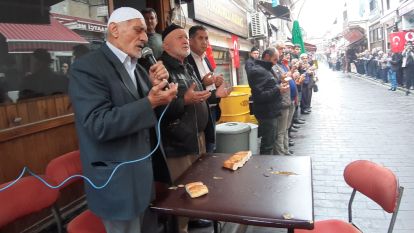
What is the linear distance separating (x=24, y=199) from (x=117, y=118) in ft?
4.04

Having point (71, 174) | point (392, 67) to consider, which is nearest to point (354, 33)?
point (392, 67)

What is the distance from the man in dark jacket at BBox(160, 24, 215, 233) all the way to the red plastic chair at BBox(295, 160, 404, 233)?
108cm

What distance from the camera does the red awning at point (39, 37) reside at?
9.35ft

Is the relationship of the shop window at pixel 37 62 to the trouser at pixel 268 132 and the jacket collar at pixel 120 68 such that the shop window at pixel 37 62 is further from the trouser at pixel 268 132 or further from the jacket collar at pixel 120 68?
the trouser at pixel 268 132

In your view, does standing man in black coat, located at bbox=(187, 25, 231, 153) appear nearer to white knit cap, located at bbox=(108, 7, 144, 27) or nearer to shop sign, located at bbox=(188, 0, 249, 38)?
white knit cap, located at bbox=(108, 7, 144, 27)

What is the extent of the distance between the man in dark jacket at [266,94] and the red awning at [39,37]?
256 cm

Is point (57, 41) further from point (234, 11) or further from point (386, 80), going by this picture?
point (386, 80)

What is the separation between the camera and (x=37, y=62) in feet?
10.2

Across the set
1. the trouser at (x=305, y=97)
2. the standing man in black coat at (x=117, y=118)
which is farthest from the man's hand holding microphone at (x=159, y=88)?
the trouser at (x=305, y=97)

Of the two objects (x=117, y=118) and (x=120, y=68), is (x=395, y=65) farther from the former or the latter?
(x=117, y=118)

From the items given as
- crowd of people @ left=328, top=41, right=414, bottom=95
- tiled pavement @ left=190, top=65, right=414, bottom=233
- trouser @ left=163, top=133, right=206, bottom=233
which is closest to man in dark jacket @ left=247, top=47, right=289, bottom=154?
tiled pavement @ left=190, top=65, right=414, bottom=233

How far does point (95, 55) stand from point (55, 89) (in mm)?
1616

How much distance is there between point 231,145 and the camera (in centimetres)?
512

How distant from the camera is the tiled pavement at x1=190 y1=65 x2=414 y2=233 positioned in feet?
12.4
